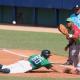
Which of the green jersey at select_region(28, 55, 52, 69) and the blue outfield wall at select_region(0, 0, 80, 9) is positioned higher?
the blue outfield wall at select_region(0, 0, 80, 9)

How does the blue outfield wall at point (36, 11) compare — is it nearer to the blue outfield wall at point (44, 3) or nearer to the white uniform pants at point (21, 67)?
the blue outfield wall at point (44, 3)

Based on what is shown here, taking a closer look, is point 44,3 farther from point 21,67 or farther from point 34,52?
point 21,67

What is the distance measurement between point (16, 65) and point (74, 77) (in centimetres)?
170

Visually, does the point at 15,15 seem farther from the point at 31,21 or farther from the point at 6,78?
the point at 6,78

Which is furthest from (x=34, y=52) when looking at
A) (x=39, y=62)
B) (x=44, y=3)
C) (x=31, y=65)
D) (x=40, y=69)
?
(x=44, y=3)

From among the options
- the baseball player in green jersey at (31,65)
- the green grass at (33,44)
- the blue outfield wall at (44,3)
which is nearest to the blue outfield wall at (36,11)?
the blue outfield wall at (44,3)

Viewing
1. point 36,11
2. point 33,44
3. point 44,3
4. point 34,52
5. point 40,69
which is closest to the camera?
point 40,69

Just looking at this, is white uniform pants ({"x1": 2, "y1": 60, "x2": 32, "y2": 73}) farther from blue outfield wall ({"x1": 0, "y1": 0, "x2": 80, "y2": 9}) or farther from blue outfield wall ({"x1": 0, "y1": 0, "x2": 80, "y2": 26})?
blue outfield wall ({"x1": 0, "y1": 0, "x2": 80, "y2": 26})

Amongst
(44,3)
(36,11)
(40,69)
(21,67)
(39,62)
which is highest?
(44,3)

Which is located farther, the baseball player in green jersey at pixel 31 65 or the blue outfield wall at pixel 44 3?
the blue outfield wall at pixel 44 3

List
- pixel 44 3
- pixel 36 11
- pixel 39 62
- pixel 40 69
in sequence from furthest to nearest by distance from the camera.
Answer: pixel 36 11, pixel 44 3, pixel 40 69, pixel 39 62

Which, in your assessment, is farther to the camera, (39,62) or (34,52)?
(34,52)

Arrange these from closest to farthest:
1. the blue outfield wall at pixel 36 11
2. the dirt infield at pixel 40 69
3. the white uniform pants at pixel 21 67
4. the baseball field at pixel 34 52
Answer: the baseball field at pixel 34 52 < the dirt infield at pixel 40 69 < the white uniform pants at pixel 21 67 < the blue outfield wall at pixel 36 11

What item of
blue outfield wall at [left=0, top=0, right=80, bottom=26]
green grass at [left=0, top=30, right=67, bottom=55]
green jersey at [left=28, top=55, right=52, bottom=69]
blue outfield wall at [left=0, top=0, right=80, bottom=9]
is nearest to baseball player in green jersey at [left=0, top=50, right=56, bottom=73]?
green jersey at [left=28, top=55, right=52, bottom=69]
